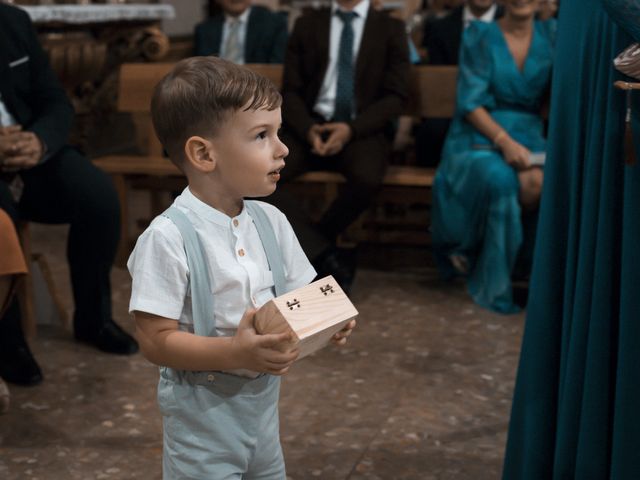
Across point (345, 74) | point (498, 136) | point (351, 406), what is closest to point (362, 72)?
point (345, 74)

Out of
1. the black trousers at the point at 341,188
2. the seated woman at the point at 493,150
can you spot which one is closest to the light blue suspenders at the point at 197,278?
the black trousers at the point at 341,188

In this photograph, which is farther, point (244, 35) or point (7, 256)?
point (244, 35)

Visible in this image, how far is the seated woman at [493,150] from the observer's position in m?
4.59

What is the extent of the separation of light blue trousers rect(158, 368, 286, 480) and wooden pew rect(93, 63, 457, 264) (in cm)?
304

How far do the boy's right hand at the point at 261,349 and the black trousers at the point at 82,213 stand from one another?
2270 millimetres

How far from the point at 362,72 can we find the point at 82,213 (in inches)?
70.5

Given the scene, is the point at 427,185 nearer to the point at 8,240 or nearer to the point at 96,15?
the point at 8,240

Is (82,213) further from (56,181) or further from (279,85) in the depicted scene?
(279,85)

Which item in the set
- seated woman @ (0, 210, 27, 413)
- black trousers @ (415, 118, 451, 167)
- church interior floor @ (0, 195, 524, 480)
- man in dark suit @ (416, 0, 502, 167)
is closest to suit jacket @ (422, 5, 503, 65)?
man in dark suit @ (416, 0, 502, 167)

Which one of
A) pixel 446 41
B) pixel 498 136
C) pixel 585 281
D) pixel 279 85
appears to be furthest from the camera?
pixel 446 41

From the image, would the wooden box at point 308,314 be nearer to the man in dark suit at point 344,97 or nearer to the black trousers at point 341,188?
the black trousers at point 341,188

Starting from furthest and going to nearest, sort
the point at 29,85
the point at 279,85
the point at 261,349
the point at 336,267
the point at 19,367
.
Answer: the point at 279,85 → the point at 336,267 → the point at 29,85 → the point at 19,367 → the point at 261,349

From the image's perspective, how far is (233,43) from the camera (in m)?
6.25

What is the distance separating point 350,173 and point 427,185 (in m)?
0.41
